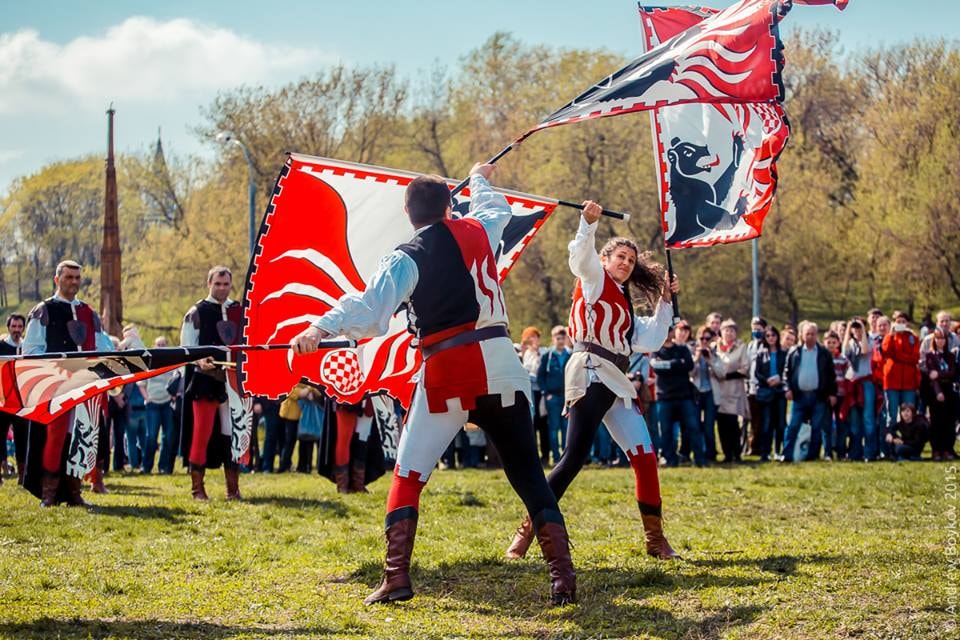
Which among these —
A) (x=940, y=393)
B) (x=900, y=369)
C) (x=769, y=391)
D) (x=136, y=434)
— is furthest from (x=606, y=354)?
(x=136, y=434)

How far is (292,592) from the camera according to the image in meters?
6.66

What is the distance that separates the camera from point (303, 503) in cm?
1132

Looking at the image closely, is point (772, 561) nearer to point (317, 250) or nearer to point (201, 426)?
point (317, 250)

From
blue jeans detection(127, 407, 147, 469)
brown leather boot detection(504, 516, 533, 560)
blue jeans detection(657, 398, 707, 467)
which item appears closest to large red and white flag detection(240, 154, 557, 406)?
brown leather boot detection(504, 516, 533, 560)

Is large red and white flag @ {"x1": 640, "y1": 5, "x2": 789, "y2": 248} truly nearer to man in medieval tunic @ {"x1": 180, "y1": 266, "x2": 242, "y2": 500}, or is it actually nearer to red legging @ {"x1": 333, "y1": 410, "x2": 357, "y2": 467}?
man in medieval tunic @ {"x1": 180, "y1": 266, "x2": 242, "y2": 500}

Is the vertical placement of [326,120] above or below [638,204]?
above

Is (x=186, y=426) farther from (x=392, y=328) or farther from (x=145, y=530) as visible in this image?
(x=392, y=328)

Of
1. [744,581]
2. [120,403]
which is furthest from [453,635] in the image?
[120,403]

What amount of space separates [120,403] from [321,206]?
898cm

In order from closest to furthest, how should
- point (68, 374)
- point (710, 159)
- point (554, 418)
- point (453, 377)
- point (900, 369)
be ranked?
point (453, 377)
point (68, 374)
point (710, 159)
point (900, 369)
point (554, 418)

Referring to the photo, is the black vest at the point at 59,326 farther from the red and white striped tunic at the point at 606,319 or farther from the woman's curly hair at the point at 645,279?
the woman's curly hair at the point at 645,279

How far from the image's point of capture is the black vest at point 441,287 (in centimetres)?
615

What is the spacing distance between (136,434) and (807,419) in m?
9.68

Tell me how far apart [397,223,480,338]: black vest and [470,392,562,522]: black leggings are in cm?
49
